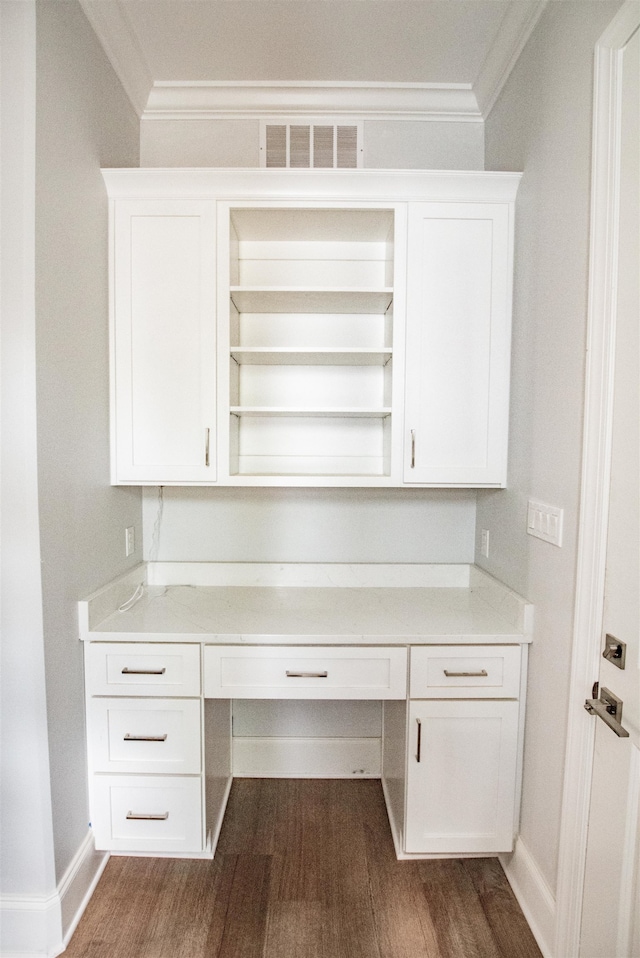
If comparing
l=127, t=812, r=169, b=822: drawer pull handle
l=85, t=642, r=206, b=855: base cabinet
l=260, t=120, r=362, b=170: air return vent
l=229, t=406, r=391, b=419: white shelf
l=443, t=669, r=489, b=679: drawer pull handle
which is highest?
l=260, t=120, r=362, b=170: air return vent

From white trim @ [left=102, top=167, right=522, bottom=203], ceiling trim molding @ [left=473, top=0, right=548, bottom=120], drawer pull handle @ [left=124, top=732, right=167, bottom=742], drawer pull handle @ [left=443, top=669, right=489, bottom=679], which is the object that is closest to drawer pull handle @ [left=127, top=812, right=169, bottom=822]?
drawer pull handle @ [left=124, top=732, right=167, bottom=742]

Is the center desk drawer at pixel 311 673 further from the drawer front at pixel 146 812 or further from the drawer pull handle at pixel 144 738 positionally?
the drawer front at pixel 146 812

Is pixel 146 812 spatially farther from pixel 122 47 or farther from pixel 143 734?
pixel 122 47

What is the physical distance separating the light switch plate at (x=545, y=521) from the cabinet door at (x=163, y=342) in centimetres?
116

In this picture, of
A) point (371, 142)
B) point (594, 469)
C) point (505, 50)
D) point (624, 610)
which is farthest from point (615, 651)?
point (371, 142)

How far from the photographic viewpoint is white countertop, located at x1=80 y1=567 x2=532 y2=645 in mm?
1668

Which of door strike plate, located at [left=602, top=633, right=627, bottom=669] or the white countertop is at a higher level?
door strike plate, located at [left=602, top=633, right=627, bottom=669]

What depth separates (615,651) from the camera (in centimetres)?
118

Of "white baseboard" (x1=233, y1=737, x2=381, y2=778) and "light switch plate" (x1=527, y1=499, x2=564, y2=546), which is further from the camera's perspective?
"white baseboard" (x1=233, y1=737, x2=381, y2=778)

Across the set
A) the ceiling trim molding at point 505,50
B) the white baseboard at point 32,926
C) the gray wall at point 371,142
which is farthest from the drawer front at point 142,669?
the ceiling trim molding at point 505,50

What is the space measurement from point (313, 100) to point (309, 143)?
0.52 ft

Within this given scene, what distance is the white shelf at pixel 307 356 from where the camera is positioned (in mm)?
1854

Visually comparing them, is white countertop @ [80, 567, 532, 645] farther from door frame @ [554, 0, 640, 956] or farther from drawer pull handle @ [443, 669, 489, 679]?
door frame @ [554, 0, 640, 956]

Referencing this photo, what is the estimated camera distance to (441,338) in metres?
1.84
